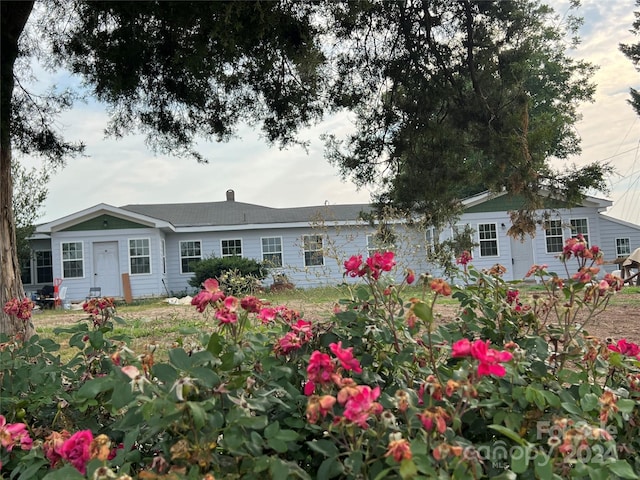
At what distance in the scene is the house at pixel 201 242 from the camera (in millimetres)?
16422

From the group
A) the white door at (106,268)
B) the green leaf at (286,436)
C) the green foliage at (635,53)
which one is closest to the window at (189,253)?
the white door at (106,268)

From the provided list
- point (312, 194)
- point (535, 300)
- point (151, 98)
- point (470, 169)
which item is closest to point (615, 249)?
point (312, 194)

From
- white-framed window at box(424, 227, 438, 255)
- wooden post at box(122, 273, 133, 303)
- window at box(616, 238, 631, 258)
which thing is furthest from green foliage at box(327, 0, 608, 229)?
window at box(616, 238, 631, 258)

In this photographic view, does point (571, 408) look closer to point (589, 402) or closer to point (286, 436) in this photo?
point (589, 402)

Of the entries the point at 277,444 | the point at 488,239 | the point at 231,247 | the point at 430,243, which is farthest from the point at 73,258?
the point at 277,444

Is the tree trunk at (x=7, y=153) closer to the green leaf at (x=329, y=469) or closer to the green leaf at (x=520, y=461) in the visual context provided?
the green leaf at (x=329, y=469)

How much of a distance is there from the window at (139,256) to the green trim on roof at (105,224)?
A: 51 centimetres

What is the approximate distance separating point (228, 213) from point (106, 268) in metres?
4.65

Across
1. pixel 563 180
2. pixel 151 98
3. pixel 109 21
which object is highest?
pixel 109 21

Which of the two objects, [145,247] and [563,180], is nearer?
[563,180]

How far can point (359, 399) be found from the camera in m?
0.91

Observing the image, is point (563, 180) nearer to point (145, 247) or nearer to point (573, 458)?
point (573, 458)

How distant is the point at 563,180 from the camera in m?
5.20

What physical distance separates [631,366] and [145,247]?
54.1 feet
